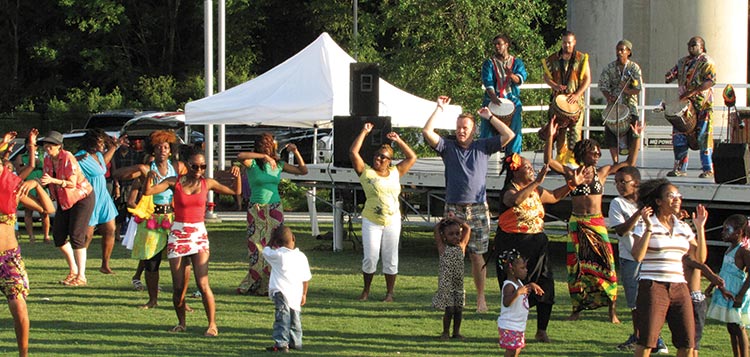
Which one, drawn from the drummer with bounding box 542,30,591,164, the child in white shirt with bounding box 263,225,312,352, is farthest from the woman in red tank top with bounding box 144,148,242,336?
the drummer with bounding box 542,30,591,164

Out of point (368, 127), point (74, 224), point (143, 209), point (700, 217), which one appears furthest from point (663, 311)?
point (74, 224)

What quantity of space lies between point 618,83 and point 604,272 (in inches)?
144

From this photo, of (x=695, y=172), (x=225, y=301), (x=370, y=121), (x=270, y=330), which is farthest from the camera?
(x=695, y=172)

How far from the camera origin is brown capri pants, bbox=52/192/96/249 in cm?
1379

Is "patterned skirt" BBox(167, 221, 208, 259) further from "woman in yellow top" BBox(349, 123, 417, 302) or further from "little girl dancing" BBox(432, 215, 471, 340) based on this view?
"woman in yellow top" BBox(349, 123, 417, 302)

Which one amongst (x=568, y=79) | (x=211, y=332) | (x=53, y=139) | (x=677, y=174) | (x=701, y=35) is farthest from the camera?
(x=701, y=35)

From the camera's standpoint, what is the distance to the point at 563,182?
1517cm

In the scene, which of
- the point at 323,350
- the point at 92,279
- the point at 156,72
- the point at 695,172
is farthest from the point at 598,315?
the point at 156,72

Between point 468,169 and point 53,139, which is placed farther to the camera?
point 53,139

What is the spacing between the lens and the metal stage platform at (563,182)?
45.7 feet

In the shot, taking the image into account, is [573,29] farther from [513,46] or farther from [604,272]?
[604,272]

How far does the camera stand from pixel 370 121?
45.5 ft

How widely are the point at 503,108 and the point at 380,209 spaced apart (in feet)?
8.31

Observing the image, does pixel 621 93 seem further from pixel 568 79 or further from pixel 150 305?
pixel 150 305
